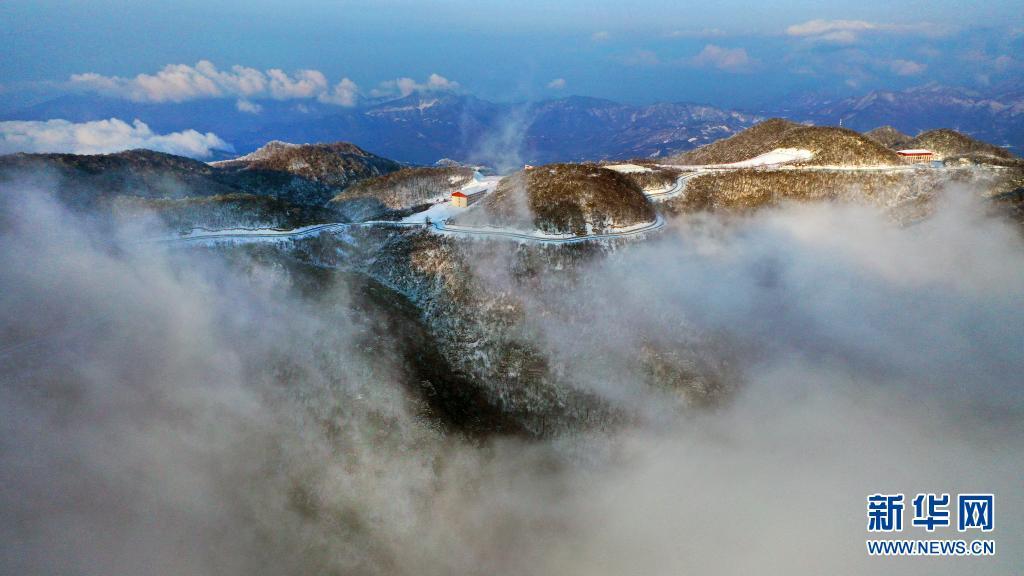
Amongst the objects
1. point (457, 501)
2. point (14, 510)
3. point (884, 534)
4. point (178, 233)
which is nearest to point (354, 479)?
point (457, 501)

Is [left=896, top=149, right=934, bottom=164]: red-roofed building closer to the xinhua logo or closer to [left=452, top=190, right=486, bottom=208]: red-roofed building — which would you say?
the xinhua logo

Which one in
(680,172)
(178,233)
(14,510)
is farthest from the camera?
(680,172)

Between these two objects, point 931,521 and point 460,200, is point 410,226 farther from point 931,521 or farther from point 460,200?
point 931,521

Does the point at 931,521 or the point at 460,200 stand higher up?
the point at 460,200

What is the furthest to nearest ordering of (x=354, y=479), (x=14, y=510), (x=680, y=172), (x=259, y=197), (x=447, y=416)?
(x=680, y=172)
(x=259, y=197)
(x=447, y=416)
(x=354, y=479)
(x=14, y=510)

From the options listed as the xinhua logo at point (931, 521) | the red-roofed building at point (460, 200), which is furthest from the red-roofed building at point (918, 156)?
the red-roofed building at point (460, 200)

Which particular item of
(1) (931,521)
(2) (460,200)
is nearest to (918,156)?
(1) (931,521)

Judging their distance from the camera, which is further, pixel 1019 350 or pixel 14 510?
pixel 1019 350

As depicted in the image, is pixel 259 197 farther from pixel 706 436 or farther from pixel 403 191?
pixel 706 436

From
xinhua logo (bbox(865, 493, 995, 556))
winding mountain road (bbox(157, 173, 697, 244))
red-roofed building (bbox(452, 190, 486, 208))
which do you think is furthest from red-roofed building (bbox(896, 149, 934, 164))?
red-roofed building (bbox(452, 190, 486, 208))

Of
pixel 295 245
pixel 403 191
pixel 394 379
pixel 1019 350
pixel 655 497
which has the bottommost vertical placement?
pixel 655 497
